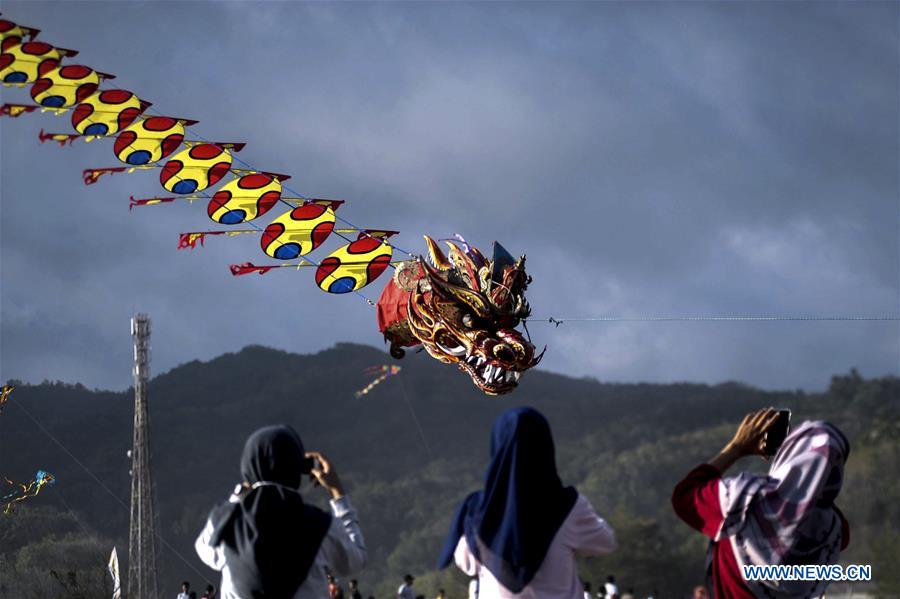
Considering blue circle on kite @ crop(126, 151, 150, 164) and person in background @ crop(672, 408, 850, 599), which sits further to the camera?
blue circle on kite @ crop(126, 151, 150, 164)

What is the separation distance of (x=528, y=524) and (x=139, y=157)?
11924 millimetres

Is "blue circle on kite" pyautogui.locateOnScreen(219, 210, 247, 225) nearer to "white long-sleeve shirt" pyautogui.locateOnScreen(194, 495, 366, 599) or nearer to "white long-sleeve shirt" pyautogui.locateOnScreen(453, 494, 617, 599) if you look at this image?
"white long-sleeve shirt" pyautogui.locateOnScreen(194, 495, 366, 599)

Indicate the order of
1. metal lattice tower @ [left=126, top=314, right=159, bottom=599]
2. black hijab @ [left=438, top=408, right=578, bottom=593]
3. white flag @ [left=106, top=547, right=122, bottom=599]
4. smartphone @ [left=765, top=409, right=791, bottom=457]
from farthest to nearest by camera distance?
metal lattice tower @ [left=126, top=314, right=159, bottom=599]
white flag @ [left=106, top=547, right=122, bottom=599]
smartphone @ [left=765, top=409, right=791, bottom=457]
black hijab @ [left=438, top=408, right=578, bottom=593]

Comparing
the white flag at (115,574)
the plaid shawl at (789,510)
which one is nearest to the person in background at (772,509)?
the plaid shawl at (789,510)

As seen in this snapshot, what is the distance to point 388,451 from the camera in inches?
2869

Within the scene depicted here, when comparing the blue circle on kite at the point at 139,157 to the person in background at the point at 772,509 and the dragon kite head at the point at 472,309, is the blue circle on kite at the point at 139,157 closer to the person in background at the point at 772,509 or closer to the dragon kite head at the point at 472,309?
the dragon kite head at the point at 472,309

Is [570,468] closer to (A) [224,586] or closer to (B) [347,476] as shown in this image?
(B) [347,476]

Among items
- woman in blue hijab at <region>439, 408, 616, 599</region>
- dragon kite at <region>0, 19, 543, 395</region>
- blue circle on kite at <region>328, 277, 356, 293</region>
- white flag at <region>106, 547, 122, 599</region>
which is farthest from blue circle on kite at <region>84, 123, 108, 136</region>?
woman in blue hijab at <region>439, 408, 616, 599</region>

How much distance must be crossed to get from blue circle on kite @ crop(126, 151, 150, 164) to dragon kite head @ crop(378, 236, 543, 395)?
3988mm

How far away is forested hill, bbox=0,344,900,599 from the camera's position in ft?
115

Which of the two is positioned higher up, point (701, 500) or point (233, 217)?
point (233, 217)

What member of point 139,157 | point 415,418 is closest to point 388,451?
point 415,418

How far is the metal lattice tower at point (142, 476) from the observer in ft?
68.0

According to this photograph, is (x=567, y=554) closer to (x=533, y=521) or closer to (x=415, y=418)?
(x=533, y=521)
